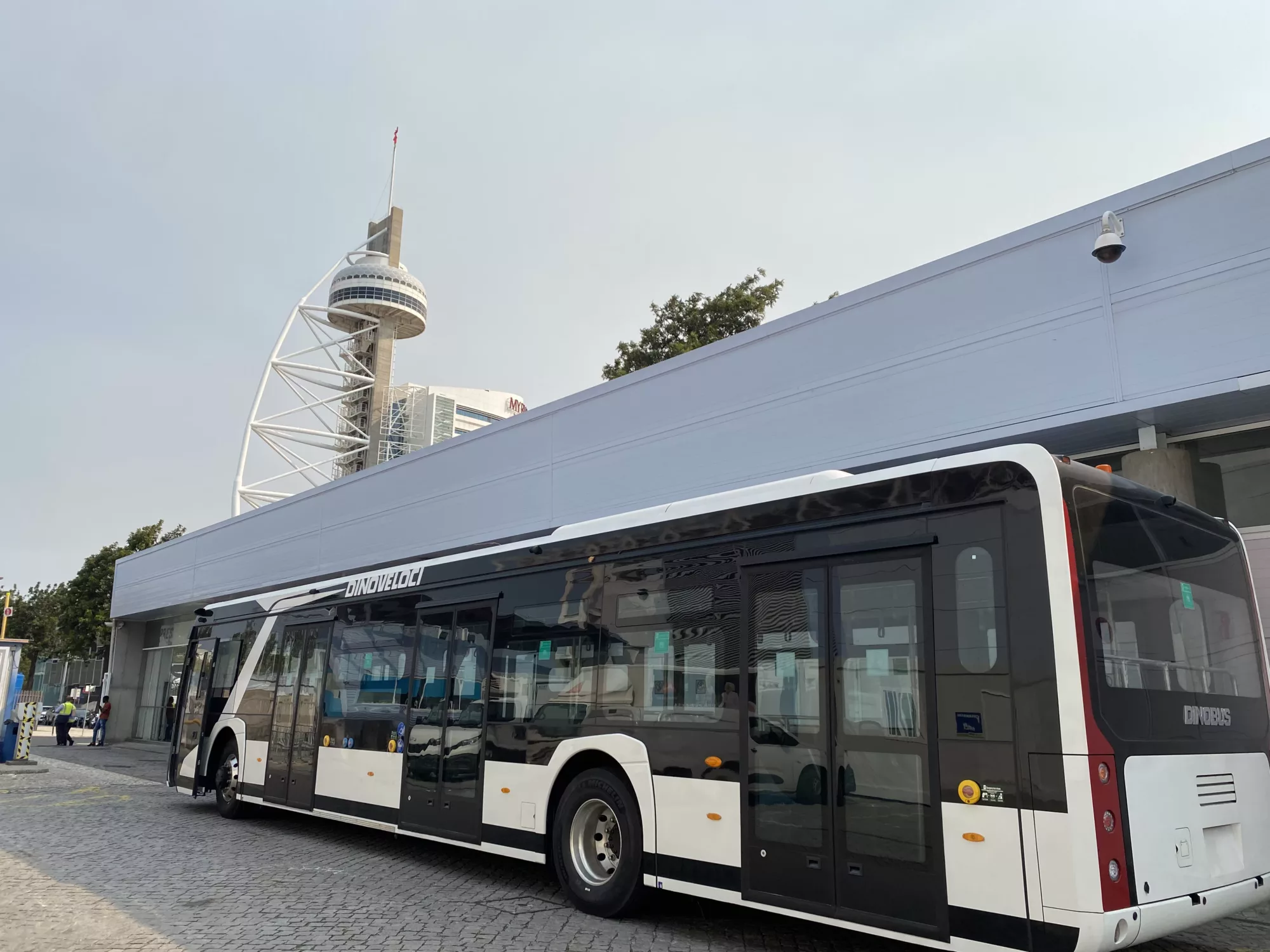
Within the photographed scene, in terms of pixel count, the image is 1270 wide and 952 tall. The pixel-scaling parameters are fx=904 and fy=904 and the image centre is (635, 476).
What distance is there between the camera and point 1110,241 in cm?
898

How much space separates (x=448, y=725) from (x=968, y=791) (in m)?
5.36

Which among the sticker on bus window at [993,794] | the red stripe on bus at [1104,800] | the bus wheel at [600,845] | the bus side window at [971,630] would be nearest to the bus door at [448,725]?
the bus wheel at [600,845]

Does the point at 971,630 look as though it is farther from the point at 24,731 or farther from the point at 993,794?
the point at 24,731

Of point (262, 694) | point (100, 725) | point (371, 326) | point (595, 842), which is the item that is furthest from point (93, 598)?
point (595, 842)

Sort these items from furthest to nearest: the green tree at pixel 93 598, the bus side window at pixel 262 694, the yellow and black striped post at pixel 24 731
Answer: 1. the green tree at pixel 93 598
2. the yellow and black striped post at pixel 24 731
3. the bus side window at pixel 262 694

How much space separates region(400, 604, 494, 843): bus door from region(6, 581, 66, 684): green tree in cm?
6210

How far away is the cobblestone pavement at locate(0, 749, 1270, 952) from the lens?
604cm

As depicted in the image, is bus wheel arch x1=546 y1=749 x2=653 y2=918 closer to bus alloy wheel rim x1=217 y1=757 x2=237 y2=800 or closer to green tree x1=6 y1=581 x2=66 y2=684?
bus alloy wheel rim x1=217 y1=757 x2=237 y2=800

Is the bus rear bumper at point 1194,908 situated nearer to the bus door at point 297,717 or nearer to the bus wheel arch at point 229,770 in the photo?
the bus door at point 297,717

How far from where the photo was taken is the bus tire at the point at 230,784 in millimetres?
12117

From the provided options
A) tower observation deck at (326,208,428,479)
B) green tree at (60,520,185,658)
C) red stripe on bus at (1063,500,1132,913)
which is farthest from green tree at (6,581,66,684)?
red stripe on bus at (1063,500,1132,913)

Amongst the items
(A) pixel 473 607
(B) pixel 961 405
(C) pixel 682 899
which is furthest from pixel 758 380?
(C) pixel 682 899

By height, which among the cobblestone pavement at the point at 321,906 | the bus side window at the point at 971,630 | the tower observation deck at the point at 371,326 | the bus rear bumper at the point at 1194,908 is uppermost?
the tower observation deck at the point at 371,326

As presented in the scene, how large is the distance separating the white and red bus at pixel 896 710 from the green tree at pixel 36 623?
6456cm
